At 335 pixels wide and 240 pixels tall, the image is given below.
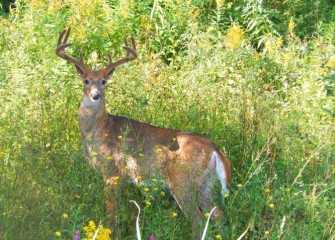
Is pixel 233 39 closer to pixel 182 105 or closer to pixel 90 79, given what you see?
pixel 182 105

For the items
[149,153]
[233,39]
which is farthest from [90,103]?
[233,39]

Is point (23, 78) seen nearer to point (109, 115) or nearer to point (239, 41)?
point (109, 115)

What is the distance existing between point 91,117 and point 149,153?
28.4 inches

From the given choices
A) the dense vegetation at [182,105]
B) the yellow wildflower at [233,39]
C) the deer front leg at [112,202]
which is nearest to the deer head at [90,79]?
the dense vegetation at [182,105]

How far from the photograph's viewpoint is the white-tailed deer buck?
597cm

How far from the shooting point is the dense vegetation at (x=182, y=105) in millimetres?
5328

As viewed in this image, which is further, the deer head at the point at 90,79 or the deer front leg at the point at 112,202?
the deer head at the point at 90,79

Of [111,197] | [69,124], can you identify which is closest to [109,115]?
[69,124]

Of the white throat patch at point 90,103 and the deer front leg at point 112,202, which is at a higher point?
the white throat patch at point 90,103

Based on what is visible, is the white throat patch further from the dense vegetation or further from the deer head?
the dense vegetation

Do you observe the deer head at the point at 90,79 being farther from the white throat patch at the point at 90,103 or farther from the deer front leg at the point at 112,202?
the deer front leg at the point at 112,202

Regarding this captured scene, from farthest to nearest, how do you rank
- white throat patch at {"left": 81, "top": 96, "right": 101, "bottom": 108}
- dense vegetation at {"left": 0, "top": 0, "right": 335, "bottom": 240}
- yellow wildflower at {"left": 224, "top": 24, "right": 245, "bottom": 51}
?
yellow wildflower at {"left": 224, "top": 24, "right": 245, "bottom": 51} → white throat patch at {"left": 81, "top": 96, "right": 101, "bottom": 108} → dense vegetation at {"left": 0, "top": 0, "right": 335, "bottom": 240}

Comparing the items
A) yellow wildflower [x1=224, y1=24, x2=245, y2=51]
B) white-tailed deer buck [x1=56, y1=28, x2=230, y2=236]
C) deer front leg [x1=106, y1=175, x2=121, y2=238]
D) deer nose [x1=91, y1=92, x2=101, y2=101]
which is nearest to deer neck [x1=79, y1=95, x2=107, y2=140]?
white-tailed deer buck [x1=56, y1=28, x2=230, y2=236]

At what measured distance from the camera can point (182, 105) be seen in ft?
24.0
